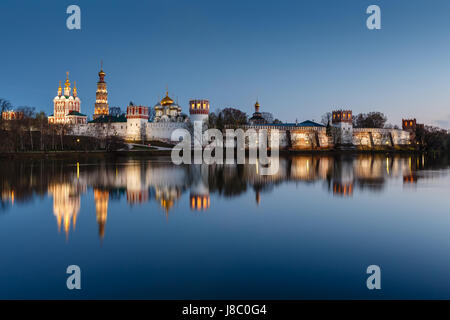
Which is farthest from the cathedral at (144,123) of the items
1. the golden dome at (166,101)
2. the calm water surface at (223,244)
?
the calm water surface at (223,244)

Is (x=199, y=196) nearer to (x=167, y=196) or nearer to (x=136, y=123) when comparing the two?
(x=167, y=196)

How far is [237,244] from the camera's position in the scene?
20.5ft

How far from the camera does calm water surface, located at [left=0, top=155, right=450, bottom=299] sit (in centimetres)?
446

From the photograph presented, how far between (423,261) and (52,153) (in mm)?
35099

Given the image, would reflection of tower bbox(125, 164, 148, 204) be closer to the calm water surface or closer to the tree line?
the calm water surface

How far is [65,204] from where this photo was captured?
9734 mm

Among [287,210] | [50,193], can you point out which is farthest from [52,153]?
[287,210]

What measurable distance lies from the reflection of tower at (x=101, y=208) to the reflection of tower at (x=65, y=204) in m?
0.47

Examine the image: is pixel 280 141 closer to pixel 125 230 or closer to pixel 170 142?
pixel 170 142

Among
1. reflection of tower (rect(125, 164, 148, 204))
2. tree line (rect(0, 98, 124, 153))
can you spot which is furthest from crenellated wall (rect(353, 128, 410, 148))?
reflection of tower (rect(125, 164, 148, 204))

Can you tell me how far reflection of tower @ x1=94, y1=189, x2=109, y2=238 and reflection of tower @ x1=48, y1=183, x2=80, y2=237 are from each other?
0.47 meters

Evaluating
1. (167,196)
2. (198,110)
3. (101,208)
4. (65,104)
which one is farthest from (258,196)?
(65,104)

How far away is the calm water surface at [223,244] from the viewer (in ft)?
14.6

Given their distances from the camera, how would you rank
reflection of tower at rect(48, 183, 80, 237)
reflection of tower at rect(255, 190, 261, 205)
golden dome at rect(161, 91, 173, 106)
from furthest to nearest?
golden dome at rect(161, 91, 173, 106), reflection of tower at rect(255, 190, 261, 205), reflection of tower at rect(48, 183, 80, 237)
